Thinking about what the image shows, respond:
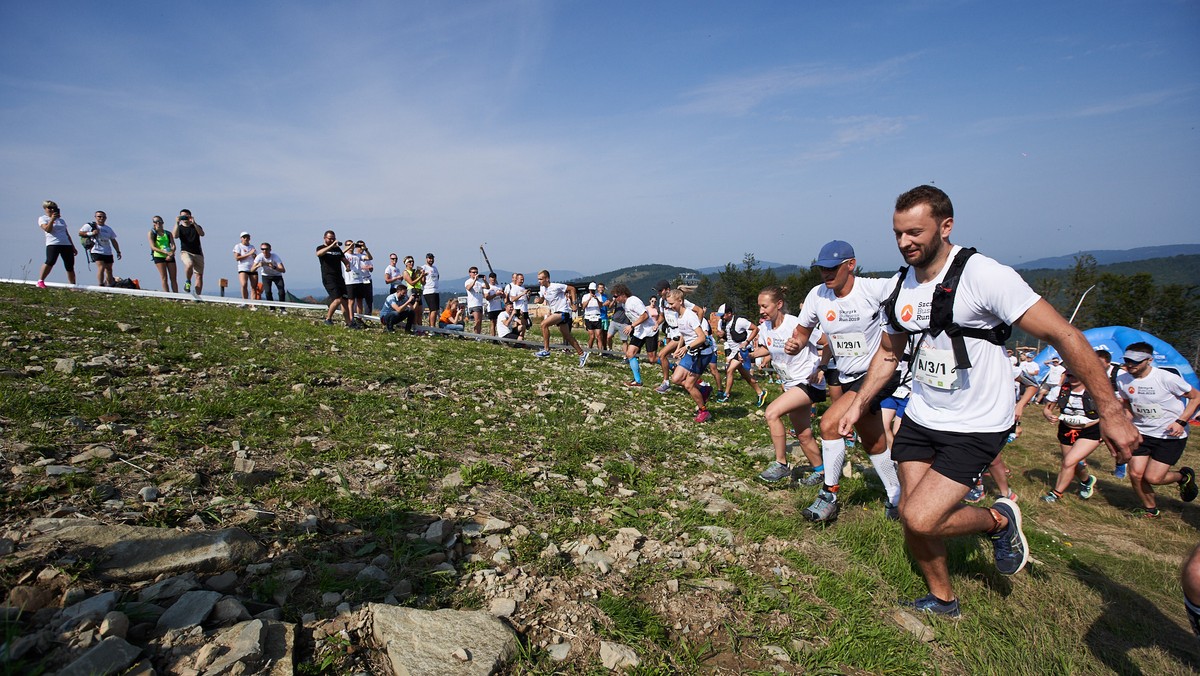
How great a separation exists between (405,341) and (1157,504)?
12842 millimetres

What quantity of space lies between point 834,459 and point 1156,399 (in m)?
5.07

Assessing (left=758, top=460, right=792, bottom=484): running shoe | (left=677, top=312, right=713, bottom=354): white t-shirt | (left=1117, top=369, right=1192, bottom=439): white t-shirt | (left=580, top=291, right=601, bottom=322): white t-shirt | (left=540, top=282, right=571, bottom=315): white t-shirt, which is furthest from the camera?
(left=580, top=291, right=601, bottom=322): white t-shirt

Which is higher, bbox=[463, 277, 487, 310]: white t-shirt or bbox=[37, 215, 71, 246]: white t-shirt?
bbox=[37, 215, 71, 246]: white t-shirt

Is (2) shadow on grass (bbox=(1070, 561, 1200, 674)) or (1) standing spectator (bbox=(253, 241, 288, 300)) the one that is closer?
(2) shadow on grass (bbox=(1070, 561, 1200, 674))

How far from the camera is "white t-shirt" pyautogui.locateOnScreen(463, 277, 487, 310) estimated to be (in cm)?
1566

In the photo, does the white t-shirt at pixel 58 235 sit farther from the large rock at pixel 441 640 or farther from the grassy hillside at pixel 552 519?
the large rock at pixel 441 640

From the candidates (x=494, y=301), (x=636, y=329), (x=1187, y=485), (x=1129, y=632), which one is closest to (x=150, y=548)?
(x=1129, y=632)

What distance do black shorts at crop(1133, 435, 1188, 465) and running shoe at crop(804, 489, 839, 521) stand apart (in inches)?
198

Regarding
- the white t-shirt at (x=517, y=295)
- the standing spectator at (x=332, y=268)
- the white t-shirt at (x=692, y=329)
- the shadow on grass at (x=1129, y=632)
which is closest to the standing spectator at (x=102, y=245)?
the standing spectator at (x=332, y=268)

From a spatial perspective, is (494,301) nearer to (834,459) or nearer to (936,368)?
(834,459)

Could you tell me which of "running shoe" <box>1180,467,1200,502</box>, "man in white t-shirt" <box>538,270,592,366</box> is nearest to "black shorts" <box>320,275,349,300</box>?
"man in white t-shirt" <box>538,270,592,366</box>

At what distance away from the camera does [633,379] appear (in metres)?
11.5

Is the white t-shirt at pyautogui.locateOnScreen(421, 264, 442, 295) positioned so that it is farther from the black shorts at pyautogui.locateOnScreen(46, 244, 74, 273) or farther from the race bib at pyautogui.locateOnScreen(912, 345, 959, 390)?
the race bib at pyautogui.locateOnScreen(912, 345, 959, 390)

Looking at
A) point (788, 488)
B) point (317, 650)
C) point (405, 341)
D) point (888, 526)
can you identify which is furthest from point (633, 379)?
point (317, 650)
